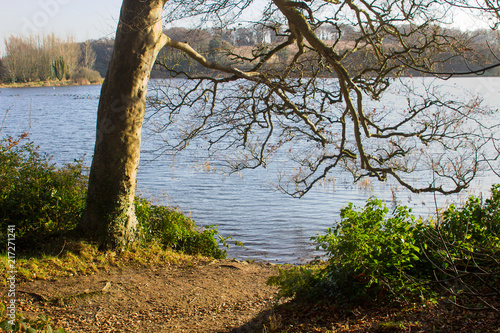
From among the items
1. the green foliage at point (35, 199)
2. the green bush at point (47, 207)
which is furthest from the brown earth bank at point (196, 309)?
the green foliage at point (35, 199)

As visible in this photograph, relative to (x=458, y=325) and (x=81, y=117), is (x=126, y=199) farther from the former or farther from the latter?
(x=81, y=117)

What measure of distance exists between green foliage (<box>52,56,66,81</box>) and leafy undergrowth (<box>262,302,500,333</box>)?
6021 cm

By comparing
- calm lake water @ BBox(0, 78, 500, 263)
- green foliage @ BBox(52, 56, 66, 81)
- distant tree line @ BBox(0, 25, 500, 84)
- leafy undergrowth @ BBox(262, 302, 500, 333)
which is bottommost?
calm lake water @ BBox(0, 78, 500, 263)

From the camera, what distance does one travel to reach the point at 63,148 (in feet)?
64.2

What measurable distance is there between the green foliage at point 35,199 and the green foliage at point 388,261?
3.67 meters

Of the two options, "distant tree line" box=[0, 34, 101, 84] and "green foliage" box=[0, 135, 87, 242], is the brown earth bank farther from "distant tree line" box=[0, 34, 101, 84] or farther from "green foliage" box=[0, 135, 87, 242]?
"distant tree line" box=[0, 34, 101, 84]

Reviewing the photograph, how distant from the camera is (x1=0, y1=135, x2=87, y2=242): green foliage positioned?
600 cm

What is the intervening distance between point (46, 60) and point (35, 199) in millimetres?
55313

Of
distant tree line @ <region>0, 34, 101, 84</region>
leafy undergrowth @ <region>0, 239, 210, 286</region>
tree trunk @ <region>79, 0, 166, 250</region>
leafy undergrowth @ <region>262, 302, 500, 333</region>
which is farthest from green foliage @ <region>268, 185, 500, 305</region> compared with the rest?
distant tree line @ <region>0, 34, 101, 84</region>

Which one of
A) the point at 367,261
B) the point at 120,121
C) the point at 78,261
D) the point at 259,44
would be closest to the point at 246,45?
the point at 259,44

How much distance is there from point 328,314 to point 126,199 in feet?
11.1

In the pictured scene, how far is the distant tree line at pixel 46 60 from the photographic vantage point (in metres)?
49.6

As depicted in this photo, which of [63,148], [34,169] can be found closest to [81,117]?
[63,148]

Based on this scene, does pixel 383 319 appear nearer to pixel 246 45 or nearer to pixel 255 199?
pixel 246 45
